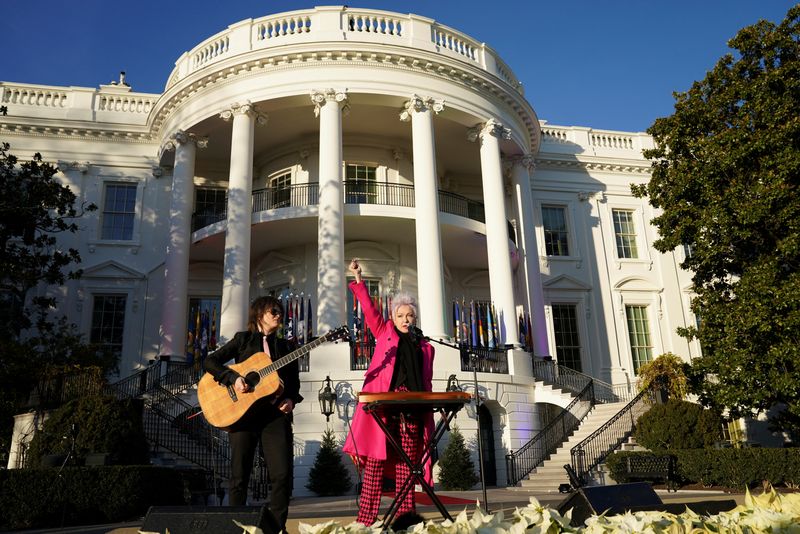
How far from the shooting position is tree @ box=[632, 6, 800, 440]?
1273 centimetres

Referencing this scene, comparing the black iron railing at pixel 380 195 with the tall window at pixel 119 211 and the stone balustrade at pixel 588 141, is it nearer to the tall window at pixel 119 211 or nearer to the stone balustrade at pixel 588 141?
the stone balustrade at pixel 588 141

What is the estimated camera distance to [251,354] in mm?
4688

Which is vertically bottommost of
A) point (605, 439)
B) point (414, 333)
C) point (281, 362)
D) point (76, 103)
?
point (605, 439)

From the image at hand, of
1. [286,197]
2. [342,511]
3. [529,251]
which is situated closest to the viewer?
[342,511]

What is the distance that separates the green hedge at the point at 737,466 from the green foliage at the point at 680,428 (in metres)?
1.60

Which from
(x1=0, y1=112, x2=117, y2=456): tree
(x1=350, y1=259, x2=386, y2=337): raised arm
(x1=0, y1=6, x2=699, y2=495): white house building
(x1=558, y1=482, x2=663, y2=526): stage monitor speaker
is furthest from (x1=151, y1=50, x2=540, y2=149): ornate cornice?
(x1=558, y1=482, x2=663, y2=526): stage monitor speaker

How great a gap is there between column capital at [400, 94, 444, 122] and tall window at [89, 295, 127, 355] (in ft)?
36.2

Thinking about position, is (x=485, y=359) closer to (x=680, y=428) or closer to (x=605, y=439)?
(x=605, y=439)

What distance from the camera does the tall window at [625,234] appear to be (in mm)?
25172

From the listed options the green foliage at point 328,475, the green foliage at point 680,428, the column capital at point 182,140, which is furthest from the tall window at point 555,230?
the green foliage at point 328,475

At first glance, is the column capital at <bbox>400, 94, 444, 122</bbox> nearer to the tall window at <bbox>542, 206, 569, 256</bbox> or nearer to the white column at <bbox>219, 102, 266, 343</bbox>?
the white column at <bbox>219, 102, 266, 343</bbox>

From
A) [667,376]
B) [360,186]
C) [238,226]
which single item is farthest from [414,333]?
[360,186]

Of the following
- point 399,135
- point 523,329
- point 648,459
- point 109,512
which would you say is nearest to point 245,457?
point 109,512

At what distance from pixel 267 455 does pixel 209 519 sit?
1.56 m
